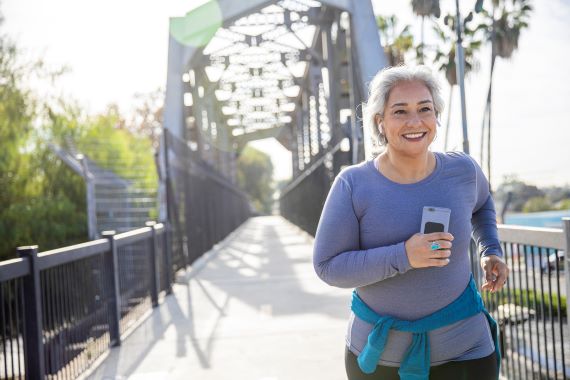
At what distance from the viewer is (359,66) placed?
564 inches

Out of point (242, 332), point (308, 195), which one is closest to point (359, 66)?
point (308, 195)

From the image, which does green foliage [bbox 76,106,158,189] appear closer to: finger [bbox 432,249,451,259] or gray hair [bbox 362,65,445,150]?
gray hair [bbox 362,65,445,150]

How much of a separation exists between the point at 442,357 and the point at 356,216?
0.53 metres

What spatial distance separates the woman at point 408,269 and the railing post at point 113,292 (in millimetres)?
4378

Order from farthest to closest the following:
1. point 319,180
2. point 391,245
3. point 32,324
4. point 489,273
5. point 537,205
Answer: point 537,205, point 319,180, point 32,324, point 489,273, point 391,245

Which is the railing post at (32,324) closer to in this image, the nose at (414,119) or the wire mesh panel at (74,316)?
the wire mesh panel at (74,316)

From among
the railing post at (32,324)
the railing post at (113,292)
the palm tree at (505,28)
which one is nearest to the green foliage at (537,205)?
the palm tree at (505,28)

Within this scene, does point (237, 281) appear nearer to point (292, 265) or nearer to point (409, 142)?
point (292, 265)

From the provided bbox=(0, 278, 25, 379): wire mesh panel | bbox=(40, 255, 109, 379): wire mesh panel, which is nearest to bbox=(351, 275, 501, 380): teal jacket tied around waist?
bbox=(0, 278, 25, 379): wire mesh panel

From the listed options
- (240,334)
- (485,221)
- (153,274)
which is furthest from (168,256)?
(485,221)

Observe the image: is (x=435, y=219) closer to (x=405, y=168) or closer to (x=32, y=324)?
(x=405, y=168)

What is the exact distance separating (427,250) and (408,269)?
0.14 metres

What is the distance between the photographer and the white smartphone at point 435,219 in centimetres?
193

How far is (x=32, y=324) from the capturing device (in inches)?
156
